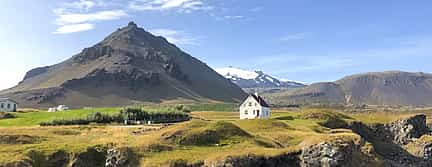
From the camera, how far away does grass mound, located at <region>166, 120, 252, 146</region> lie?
62.0 m

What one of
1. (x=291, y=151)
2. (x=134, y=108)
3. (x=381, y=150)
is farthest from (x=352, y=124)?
(x=291, y=151)

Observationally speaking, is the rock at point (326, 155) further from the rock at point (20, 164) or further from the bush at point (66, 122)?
the bush at point (66, 122)

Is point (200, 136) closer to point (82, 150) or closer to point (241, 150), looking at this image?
point (241, 150)

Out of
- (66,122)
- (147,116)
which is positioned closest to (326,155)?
(147,116)

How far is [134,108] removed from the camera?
102312 mm

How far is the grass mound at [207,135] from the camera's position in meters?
62.0

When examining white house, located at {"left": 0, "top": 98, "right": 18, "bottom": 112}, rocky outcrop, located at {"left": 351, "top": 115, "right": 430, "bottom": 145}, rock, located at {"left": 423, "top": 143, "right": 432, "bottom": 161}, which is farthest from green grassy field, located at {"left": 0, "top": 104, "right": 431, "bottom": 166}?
white house, located at {"left": 0, "top": 98, "right": 18, "bottom": 112}

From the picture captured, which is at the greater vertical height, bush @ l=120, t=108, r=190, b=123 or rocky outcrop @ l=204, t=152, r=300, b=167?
bush @ l=120, t=108, r=190, b=123

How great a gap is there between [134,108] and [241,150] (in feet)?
157

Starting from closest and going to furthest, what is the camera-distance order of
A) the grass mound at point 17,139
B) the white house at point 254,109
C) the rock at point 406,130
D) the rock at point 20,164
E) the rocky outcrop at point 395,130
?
1. the rock at point 20,164
2. the grass mound at point 17,139
3. the rocky outcrop at point 395,130
4. the rock at point 406,130
5. the white house at point 254,109

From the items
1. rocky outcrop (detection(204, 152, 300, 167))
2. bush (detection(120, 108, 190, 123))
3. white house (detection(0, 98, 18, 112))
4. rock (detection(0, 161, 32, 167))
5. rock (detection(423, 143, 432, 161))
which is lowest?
rock (detection(423, 143, 432, 161))

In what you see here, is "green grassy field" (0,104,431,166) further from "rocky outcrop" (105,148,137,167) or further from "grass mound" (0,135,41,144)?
"rocky outcrop" (105,148,137,167)

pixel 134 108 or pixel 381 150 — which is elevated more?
pixel 134 108

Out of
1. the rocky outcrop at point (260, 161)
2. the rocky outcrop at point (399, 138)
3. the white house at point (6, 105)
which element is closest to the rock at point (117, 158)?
the rocky outcrop at point (260, 161)
